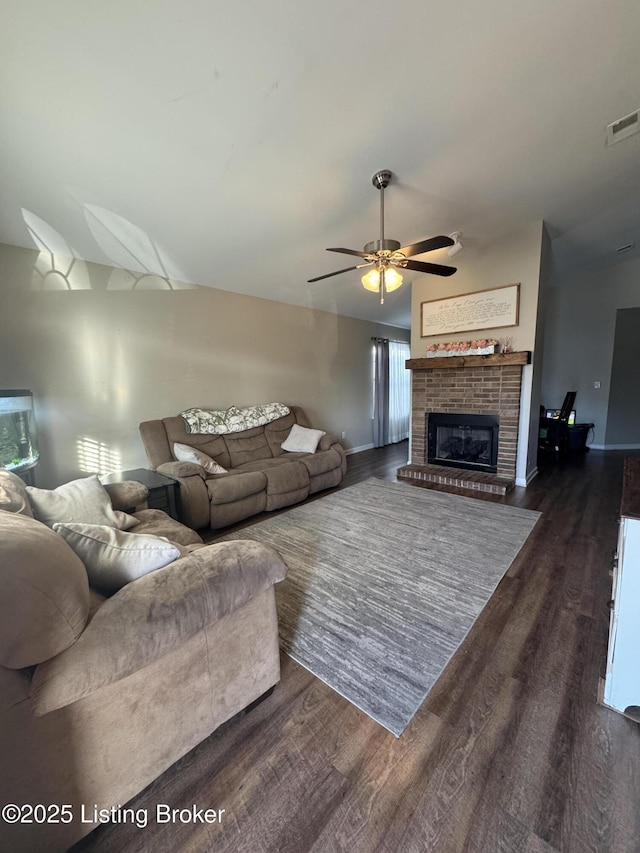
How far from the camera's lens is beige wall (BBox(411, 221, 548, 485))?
363cm

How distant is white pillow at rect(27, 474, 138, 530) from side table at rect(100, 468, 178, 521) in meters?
0.64

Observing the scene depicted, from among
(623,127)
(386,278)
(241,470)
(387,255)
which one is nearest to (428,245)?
(387,255)

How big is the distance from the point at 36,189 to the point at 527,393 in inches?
189

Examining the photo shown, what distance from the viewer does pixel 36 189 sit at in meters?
2.18

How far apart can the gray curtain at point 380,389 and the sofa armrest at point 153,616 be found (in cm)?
512

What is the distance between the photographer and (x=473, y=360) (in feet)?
13.1

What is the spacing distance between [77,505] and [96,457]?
1656 mm

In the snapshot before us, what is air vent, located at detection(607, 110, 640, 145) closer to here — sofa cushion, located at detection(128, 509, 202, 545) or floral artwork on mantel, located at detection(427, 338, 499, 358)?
floral artwork on mantel, located at detection(427, 338, 499, 358)

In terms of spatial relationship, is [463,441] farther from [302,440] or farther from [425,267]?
[425,267]

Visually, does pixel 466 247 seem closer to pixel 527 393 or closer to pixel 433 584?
pixel 527 393

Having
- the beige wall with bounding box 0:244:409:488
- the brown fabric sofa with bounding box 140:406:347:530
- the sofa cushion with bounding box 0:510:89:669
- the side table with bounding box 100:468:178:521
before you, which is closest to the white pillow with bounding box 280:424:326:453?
the brown fabric sofa with bounding box 140:406:347:530

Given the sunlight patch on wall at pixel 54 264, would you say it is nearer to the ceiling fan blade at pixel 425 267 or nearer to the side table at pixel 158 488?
the side table at pixel 158 488

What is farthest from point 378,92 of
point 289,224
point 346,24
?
point 289,224

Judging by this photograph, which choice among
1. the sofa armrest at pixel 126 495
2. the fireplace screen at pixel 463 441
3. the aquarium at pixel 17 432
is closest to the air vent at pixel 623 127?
the fireplace screen at pixel 463 441
